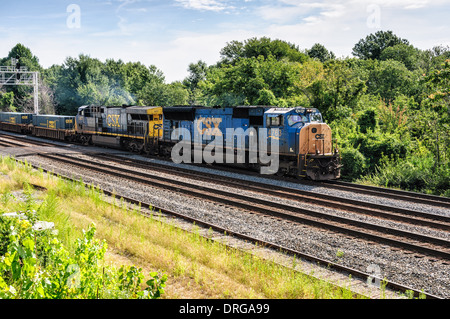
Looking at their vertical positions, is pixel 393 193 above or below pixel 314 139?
below

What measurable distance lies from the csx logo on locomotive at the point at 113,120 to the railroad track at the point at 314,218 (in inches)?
500

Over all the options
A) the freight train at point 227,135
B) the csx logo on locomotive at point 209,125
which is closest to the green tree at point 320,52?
the freight train at point 227,135

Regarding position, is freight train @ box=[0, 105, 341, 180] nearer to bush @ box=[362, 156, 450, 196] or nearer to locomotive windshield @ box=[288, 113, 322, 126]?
locomotive windshield @ box=[288, 113, 322, 126]

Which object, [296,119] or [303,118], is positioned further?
[303,118]

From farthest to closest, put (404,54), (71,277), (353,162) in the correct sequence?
(404,54), (353,162), (71,277)

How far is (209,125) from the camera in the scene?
901 inches

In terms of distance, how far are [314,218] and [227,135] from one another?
10262mm

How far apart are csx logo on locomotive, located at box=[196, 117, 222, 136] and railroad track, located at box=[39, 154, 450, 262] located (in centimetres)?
512

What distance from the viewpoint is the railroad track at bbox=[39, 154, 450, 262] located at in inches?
389

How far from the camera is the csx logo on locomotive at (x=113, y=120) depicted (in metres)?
30.9

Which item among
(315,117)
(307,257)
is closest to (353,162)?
(315,117)

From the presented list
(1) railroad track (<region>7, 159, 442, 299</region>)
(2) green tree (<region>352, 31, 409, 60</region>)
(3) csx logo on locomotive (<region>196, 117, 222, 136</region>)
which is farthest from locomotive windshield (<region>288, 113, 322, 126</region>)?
(2) green tree (<region>352, 31, 409, 60</region>)

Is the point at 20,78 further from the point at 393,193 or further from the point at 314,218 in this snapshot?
the point at 314,218

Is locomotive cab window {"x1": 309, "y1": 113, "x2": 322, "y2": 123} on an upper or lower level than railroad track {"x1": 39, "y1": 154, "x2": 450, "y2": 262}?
upper
